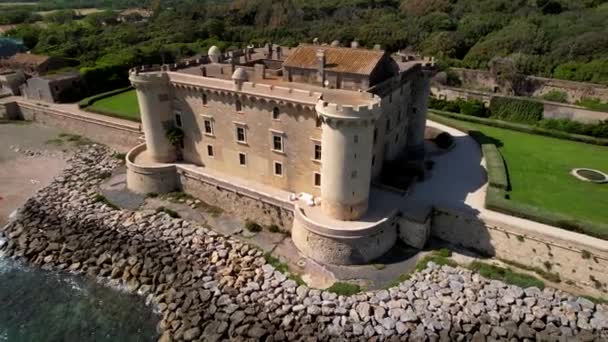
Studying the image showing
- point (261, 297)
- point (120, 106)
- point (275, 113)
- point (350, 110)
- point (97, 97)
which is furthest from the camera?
point (97, 97)

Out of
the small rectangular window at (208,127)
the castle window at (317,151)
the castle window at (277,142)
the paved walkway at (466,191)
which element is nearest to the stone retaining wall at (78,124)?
the small rectangular window at (208,127)

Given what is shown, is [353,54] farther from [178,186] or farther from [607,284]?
[607,284]

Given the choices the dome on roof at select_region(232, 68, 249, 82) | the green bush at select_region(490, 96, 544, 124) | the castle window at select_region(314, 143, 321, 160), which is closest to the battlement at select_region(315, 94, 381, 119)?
the castle window at select_region(314, 143, 321, 160)

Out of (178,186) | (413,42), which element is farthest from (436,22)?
(178,186)

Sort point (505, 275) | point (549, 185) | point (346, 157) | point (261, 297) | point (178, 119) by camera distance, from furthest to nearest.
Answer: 1. point (178, 119)
2. point (549, 185)
3. point (346, 157)
4. point (505, 275)
5. point (261, 297)

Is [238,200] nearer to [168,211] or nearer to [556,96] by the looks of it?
[168,211]

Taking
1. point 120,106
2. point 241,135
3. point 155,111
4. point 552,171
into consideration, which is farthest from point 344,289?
point 120,106
